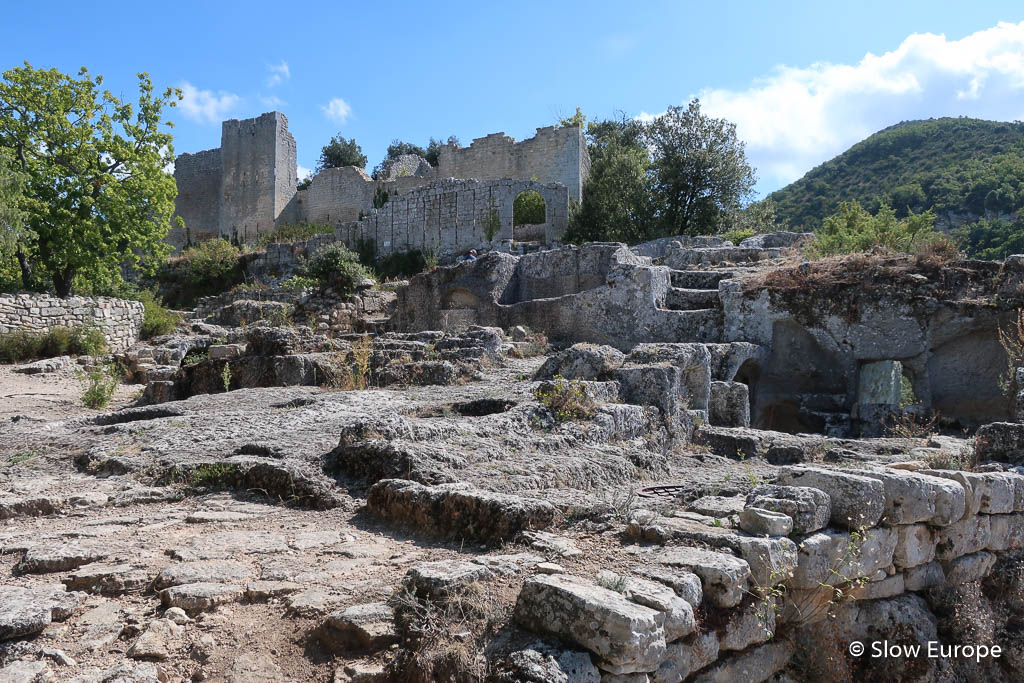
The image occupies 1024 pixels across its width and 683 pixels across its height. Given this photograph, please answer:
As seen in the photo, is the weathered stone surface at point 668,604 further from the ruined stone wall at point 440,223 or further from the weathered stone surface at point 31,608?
the ruined stone wall at point 440,223

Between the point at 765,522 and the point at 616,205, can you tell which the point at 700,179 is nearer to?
the point at 616,205

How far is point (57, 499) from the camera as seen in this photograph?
4.00 metres

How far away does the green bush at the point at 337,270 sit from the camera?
17.2 metres

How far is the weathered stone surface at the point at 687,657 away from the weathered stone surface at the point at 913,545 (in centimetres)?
161

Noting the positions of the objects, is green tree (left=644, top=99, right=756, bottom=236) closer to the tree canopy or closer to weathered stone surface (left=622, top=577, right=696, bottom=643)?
the tree canopy

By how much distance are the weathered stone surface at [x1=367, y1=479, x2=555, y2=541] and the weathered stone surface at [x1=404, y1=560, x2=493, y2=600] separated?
0.51 meters

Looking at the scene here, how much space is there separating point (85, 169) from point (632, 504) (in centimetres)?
1655

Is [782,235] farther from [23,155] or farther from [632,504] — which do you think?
[23,155]

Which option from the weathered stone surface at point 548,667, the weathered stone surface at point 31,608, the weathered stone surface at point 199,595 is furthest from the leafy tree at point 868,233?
the weathered stone surface at point 31,608

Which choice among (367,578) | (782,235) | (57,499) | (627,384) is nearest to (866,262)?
(627,384)

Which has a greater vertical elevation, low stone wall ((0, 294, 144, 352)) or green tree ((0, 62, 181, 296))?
green tree ((0, 62, 181, 296))

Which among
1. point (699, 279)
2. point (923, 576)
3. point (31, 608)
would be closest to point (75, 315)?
point (699, 279)

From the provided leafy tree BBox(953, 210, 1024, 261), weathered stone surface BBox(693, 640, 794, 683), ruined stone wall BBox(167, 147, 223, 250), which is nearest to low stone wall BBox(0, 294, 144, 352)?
weathered stone surface BBox(693, 640, 794, 683)

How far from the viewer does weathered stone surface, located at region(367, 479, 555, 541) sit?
3.43m
